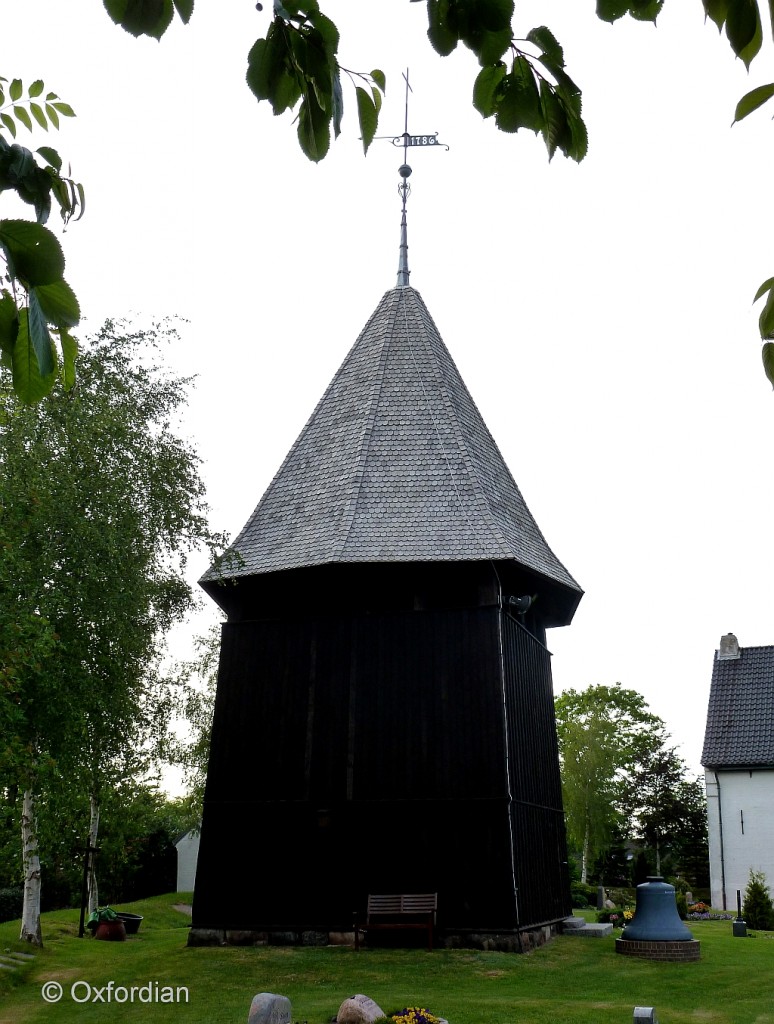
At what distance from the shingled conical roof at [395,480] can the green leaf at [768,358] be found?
12624mm

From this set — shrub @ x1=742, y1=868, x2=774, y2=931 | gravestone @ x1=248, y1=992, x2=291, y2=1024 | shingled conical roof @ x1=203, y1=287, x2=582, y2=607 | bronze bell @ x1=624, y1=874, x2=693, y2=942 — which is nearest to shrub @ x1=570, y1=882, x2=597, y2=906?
shrub @ x1=742, y1=868, x2=774, y2=931

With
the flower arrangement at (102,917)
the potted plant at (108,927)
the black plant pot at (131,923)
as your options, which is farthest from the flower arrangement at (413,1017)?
the black plant pot at (131,923)

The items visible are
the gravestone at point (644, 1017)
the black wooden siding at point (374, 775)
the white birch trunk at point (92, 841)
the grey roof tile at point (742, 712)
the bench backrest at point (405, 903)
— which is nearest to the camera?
the gravestone at point (644, 1017)

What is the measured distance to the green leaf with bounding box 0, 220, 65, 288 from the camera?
1518mm

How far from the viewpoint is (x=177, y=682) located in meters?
22.8

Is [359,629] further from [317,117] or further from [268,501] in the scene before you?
[317,117]

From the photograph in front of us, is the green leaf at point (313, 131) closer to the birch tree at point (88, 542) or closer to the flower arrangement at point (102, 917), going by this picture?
the birch tree at point (88, 542)

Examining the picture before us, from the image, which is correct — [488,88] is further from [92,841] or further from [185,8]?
[92,841]

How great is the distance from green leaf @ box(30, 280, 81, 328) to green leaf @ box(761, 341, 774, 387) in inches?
44.0

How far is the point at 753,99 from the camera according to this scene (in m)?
1.56

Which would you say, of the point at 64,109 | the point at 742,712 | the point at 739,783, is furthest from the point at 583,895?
the point at 64,109

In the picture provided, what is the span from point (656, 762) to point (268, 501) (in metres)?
27.4

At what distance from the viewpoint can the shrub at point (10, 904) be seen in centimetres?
2139

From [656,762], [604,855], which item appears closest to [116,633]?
[604,855]
